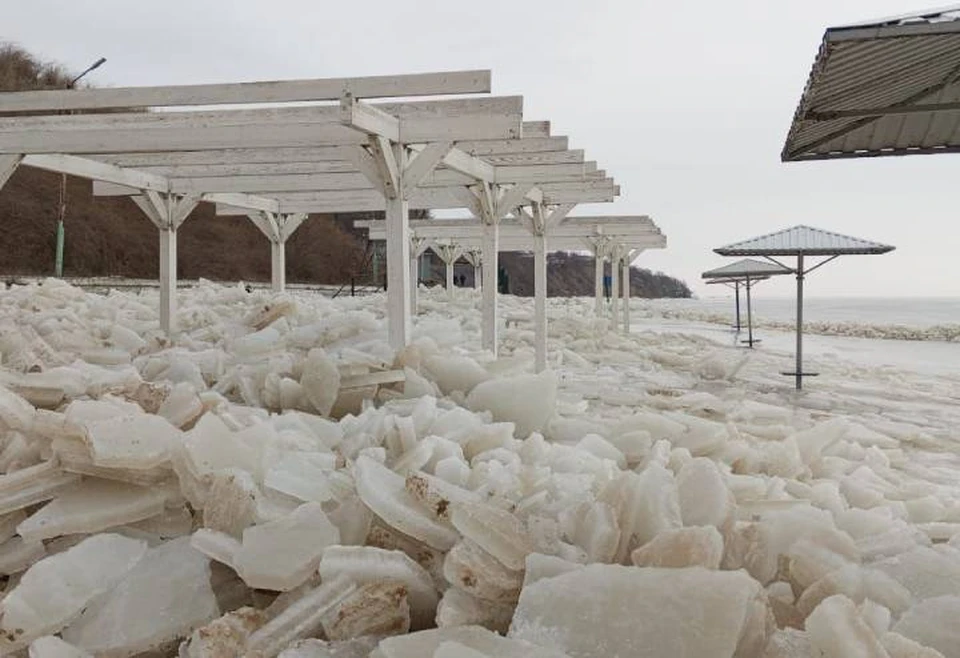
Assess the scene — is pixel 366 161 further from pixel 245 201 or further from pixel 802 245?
pixel 245 201

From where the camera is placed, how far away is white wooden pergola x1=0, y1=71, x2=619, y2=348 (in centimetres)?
530

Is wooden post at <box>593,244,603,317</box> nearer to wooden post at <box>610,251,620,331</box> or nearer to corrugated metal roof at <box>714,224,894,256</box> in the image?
wooden post at <box>610,251,620,331</box>

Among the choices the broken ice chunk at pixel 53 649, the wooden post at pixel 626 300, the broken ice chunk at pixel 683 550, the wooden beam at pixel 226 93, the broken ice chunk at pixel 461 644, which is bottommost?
the broken ice chunk at pixel 53 649

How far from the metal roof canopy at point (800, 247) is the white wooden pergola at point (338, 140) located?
2.03m

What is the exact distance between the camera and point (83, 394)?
3.93 meters

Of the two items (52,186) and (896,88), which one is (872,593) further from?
(52,186)

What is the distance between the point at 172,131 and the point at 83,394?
91.3 inches

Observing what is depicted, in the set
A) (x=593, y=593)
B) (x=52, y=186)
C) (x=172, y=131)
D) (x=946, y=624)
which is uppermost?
(x=52, y=186)

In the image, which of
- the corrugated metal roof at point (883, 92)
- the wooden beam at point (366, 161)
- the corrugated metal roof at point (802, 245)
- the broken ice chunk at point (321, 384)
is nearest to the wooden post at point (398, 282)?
the wooden beam at point (366, 161)

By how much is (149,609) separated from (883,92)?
16.9 ft

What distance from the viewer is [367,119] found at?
5.01 m

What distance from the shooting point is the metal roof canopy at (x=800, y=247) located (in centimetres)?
Answer: 881

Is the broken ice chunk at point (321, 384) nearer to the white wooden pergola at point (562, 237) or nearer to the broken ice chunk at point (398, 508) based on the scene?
the broken ice chunk at point (398, 508)

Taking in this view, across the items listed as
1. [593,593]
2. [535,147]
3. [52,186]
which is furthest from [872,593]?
[52,186]
